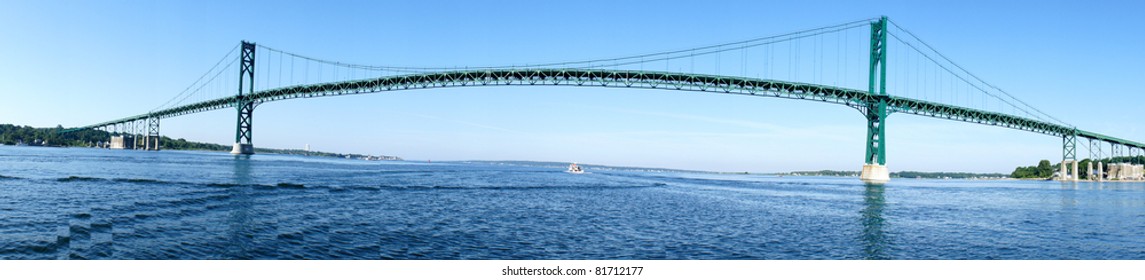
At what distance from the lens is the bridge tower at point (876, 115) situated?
5878 cm

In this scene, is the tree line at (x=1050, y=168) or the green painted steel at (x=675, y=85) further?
the tree line at (x=1050, y=168)

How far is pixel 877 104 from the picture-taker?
6019 cm

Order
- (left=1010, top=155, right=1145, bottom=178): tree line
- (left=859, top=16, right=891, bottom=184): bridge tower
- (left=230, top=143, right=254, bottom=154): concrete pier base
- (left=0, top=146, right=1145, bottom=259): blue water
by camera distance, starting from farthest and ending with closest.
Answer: (left=1010, top=155, right=1145, bottom=178): tree line → (left=230, top=143, right=254, bottom=154): concrete pier base → (left=859, top=16, right=891, bottom=184): bridge tower → (left=0, top=146, right=1145, bottom=259): blue water

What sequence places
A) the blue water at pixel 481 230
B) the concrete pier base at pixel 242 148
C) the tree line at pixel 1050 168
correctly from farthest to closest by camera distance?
the tree line at pixel 1050 168 → the concrete pier base at pixel 242 148 → the blue water at pixel 481 230

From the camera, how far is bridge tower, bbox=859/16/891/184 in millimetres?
58781

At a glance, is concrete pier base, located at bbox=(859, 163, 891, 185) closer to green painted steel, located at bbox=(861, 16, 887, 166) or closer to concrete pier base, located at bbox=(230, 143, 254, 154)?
green painted steel, located at bbox=(861, 16, 887, 166)

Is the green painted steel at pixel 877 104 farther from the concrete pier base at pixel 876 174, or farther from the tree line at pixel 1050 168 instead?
the tree line at pixel 1050 168

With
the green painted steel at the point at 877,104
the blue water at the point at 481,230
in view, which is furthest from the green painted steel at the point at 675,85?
the blue water at the point at 481,230

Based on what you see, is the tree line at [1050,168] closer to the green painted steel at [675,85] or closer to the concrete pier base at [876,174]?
the green painted steel at [675,85]

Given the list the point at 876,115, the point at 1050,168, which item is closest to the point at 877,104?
the point at 876,115

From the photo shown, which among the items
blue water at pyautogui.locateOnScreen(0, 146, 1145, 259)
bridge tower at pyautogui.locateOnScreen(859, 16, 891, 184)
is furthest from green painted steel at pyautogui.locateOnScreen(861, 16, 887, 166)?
blue water at pyautogui.locateOnScreen(0, 146, 1145, 259)

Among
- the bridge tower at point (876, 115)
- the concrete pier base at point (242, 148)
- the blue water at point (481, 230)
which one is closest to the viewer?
the blue water at point (481, 230)

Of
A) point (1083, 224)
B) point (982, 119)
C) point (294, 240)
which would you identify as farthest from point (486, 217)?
point (982, 119)

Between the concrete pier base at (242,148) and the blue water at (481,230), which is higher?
the concrete pier base at (242,148)
